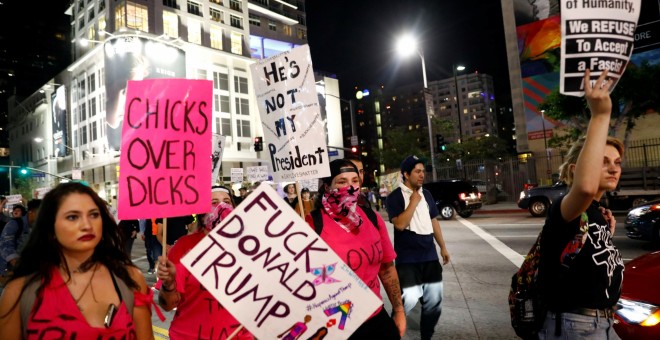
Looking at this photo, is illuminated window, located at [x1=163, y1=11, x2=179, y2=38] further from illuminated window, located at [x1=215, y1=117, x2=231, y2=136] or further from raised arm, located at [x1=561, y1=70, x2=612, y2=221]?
raised arm, located at [x1=561, y1=70, x2=612, y2=221]

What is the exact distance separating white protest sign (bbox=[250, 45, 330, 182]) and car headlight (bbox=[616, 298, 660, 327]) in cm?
264

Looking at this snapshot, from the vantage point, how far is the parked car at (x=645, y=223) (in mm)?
9383

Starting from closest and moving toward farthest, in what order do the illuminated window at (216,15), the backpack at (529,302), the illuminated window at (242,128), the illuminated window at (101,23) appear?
the backpack at (529,302)
the illuminated window at (101,23)
the illuminated window at (242,128)
the illuminated window at (216,15)

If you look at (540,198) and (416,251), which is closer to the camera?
(416,251)

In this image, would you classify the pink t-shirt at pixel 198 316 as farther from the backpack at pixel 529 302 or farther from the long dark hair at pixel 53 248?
the backpack at pixel 529 302

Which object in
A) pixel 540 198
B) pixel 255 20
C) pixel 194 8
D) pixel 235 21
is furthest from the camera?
pixel 255 20

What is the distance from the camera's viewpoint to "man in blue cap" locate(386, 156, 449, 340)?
4.54 meters

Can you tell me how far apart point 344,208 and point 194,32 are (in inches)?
2218

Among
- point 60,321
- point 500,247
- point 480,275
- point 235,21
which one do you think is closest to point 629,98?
point 500,247

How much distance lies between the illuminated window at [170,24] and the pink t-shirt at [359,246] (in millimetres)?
53143

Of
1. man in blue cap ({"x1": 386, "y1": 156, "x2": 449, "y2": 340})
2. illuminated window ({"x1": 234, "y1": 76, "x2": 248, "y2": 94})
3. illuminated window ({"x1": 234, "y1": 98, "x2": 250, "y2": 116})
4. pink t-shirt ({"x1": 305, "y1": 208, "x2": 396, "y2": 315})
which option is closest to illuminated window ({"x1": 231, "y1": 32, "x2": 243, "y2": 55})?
illuminated window ({"x1": 234, "y1": 76, "x2": 248, "y2": 94})

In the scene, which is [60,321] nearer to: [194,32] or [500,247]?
[500,247]

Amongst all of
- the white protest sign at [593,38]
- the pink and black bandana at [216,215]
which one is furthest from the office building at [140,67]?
the white protest sign at [593,38]

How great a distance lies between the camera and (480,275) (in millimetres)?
8195
